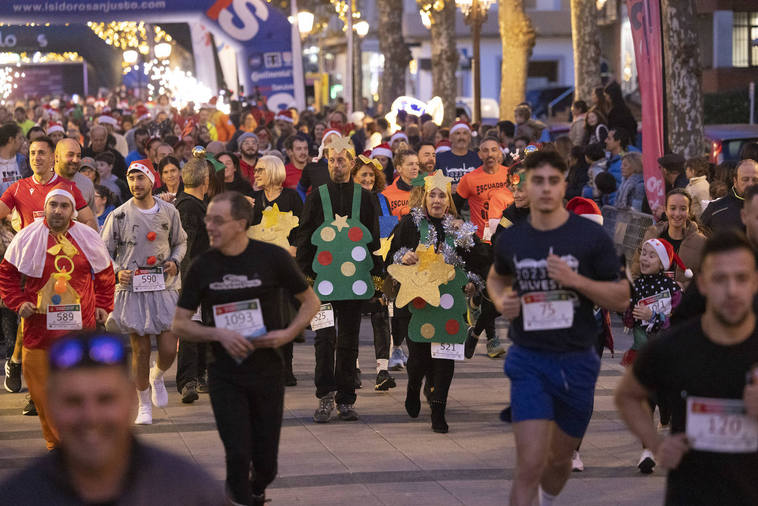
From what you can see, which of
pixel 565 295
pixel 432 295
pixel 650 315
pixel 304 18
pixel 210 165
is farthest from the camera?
pixel 304 18

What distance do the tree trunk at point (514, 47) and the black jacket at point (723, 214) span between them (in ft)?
74.5

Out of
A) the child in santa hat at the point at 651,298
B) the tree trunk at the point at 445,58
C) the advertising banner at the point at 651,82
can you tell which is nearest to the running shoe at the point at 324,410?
the child in santa hat at the point at 651,298

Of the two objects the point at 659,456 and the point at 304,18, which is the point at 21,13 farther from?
the point at 659,456

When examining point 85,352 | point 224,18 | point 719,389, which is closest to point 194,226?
point 719,389

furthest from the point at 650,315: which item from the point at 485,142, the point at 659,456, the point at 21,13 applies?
the point at 21,13

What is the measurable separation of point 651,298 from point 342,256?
2.53 metres

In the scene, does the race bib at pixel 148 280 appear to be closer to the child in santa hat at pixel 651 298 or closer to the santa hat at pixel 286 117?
the child in santa hat at pixel 651 298

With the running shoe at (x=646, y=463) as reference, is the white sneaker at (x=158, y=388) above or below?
above

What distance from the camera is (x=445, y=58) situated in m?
37.2

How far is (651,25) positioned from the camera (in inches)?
542

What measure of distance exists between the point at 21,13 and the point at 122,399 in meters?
28.8

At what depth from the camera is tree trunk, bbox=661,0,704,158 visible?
17859 millimetres

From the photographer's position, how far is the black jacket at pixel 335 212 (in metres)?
10.1

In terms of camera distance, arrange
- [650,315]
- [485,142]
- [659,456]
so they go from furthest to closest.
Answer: [485,142]
[650,315]
[659,456]
